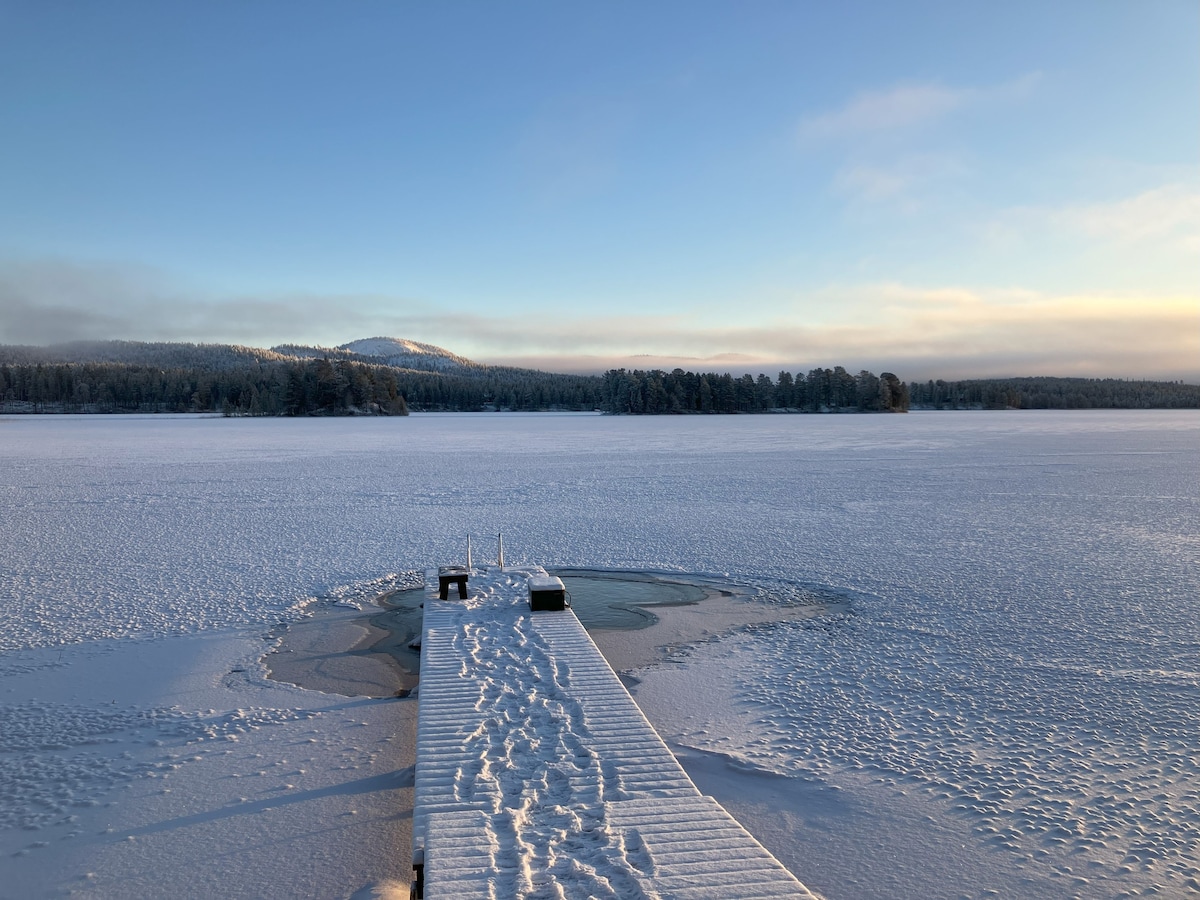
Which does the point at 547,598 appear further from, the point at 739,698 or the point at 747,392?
the point at 747,392

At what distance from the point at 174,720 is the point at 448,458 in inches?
833

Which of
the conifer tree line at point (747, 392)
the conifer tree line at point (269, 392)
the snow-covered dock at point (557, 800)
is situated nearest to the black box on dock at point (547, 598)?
the snow-covered dock at point (557, 800)

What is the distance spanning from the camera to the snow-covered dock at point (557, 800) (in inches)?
124

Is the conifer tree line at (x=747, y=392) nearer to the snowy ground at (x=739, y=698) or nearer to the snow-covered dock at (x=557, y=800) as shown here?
the snowy ground at (x=739, y=698)

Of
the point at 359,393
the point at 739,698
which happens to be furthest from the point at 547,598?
the point at 359,393

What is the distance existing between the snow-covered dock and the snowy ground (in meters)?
0.36

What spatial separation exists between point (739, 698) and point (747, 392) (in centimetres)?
9938

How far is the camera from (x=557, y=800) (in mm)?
3830

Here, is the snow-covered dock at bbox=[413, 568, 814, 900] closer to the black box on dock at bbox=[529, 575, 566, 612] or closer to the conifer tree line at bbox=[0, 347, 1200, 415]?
the black box on dock at bbox=[529, 575, 566, 612]

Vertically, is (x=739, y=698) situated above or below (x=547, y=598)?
below

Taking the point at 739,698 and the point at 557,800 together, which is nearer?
the point at 557,800

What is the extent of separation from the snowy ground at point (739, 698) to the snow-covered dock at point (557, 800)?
1.18 ft

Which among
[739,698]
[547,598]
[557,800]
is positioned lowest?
[739,698]

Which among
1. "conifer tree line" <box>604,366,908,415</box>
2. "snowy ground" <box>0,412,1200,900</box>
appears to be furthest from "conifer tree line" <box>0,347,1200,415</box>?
"snowy ground" <box>0,412,1200,900</box>
